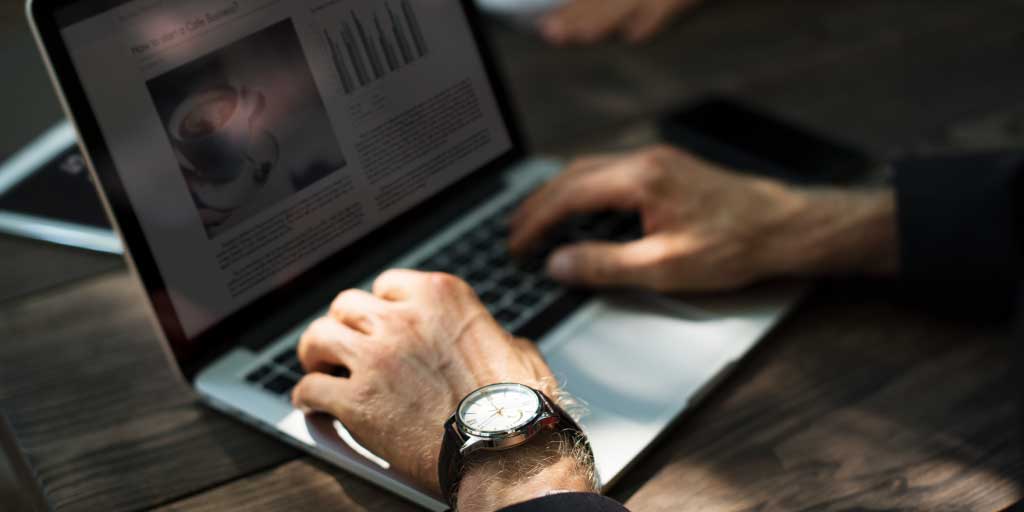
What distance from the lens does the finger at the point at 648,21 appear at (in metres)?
1.47

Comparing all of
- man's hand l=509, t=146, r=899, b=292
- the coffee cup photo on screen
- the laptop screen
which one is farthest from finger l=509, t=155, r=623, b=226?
the coffee cup photo on screen

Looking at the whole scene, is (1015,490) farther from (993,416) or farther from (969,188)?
(969,188)

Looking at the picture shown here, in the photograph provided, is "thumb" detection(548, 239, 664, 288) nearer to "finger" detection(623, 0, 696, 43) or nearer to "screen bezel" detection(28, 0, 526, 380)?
"screen bezel" detection(28, 0, 526, 380)

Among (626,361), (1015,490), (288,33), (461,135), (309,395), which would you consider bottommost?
(1015,490)

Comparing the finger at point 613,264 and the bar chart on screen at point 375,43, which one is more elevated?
the bar chart on screen at point 375,43

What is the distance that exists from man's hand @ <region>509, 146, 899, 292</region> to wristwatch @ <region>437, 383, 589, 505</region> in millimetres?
243

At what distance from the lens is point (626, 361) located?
0.86m

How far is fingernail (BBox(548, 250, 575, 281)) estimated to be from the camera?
937 mm

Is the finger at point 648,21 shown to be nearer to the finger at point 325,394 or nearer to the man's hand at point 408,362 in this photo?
the man's hand at point 408,362

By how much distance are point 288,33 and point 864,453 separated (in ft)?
1.91

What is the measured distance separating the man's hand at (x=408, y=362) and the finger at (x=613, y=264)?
14cm

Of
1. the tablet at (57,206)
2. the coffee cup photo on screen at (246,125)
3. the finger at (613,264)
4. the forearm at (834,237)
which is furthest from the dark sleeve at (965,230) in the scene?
the tablet at (57,206)

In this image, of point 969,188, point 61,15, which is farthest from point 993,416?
point 61,15

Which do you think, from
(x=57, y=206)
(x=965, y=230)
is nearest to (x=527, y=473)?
(x=965, y=230)
